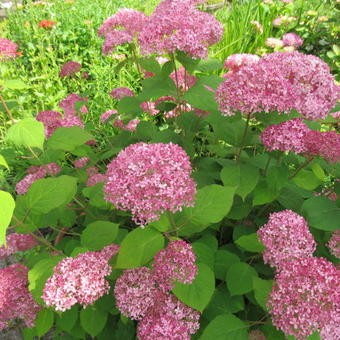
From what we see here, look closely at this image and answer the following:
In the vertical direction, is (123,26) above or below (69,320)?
above

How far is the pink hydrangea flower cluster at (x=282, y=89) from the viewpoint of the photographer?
1344 millimetres

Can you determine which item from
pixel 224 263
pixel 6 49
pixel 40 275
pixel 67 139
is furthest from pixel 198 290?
pixel 6 49

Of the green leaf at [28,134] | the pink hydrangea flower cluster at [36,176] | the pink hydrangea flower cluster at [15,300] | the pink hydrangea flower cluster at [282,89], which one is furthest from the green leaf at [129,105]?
the pink hydrangea flower cluster at [15,300]

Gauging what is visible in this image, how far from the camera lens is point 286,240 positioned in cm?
132

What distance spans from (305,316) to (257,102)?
0.78 metres

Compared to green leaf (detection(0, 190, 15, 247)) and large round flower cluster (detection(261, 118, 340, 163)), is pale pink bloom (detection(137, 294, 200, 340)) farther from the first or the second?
large round flower cluster (detection(261, 118, 340, 163))

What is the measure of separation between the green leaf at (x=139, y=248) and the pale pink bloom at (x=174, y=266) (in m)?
0.04

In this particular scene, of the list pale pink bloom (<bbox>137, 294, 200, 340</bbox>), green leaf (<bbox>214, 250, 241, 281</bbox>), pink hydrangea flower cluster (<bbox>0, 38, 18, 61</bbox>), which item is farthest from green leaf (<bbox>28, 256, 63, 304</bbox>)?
pink hydrangea flower cluster (<bbox>0, 38, 18, 61</bbox>)

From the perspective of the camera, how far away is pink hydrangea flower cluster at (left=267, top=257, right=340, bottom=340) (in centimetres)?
107

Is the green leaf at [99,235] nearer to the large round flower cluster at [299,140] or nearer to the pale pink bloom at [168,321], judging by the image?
the pale pink bloom at [168,321]

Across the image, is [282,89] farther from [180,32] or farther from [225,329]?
[225,329]

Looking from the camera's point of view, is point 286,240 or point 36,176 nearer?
point 286,240

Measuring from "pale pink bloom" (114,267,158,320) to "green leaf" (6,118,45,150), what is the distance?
0.70 meters

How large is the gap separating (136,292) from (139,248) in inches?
6.5
